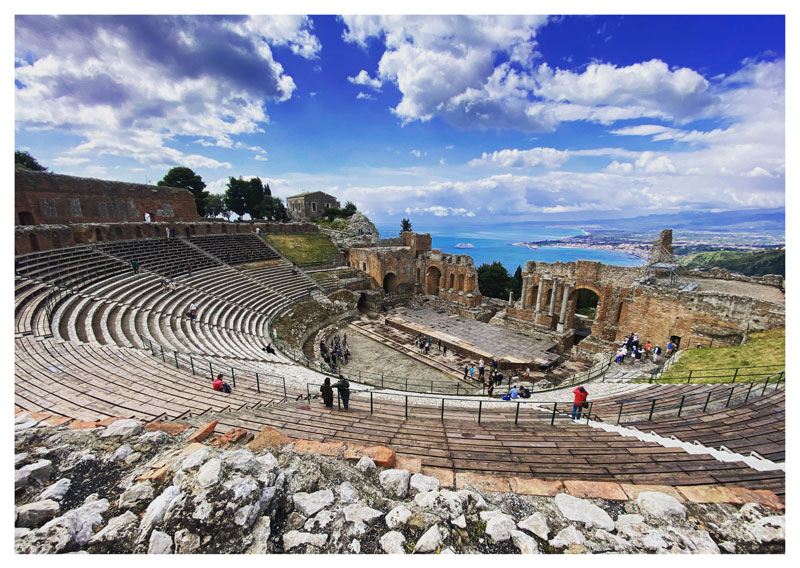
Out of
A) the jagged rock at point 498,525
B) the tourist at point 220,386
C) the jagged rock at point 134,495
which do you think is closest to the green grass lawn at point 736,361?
the jagged rock at point 498,525

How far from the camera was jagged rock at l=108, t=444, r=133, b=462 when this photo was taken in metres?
3.87

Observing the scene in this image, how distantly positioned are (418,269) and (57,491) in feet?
101

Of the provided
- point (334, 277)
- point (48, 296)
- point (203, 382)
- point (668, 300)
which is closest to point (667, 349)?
point (668, 300)

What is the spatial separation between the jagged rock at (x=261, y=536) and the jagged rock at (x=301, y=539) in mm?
173

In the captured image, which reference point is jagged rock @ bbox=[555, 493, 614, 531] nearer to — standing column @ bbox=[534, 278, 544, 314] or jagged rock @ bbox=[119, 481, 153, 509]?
jagged rock @ bbox=[119, 481, 153, 509]

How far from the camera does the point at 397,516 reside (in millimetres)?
3197

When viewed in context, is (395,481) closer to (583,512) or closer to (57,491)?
(583,512)

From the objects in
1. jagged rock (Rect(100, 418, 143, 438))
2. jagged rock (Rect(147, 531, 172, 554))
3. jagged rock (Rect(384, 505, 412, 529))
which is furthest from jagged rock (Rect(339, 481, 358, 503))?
jagged rock (Rect(100, 418, 143, 438))

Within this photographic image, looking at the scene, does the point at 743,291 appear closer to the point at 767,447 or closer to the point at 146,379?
the point at 767,447

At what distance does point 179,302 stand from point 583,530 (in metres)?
20.6

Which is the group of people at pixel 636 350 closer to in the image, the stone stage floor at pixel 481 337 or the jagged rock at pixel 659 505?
the stone stage floor at pixel 481 337

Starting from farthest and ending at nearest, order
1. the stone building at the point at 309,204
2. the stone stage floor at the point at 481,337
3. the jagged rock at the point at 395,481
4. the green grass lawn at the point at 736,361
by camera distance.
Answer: the stone building at the point at 309,204, the stone stage floor at the point at 481,337, the green grass lawn at the point at 736,361, the jagged rock at the point at 395,481

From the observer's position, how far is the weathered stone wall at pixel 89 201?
22.7m

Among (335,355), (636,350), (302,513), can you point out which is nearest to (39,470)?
(302,513)
